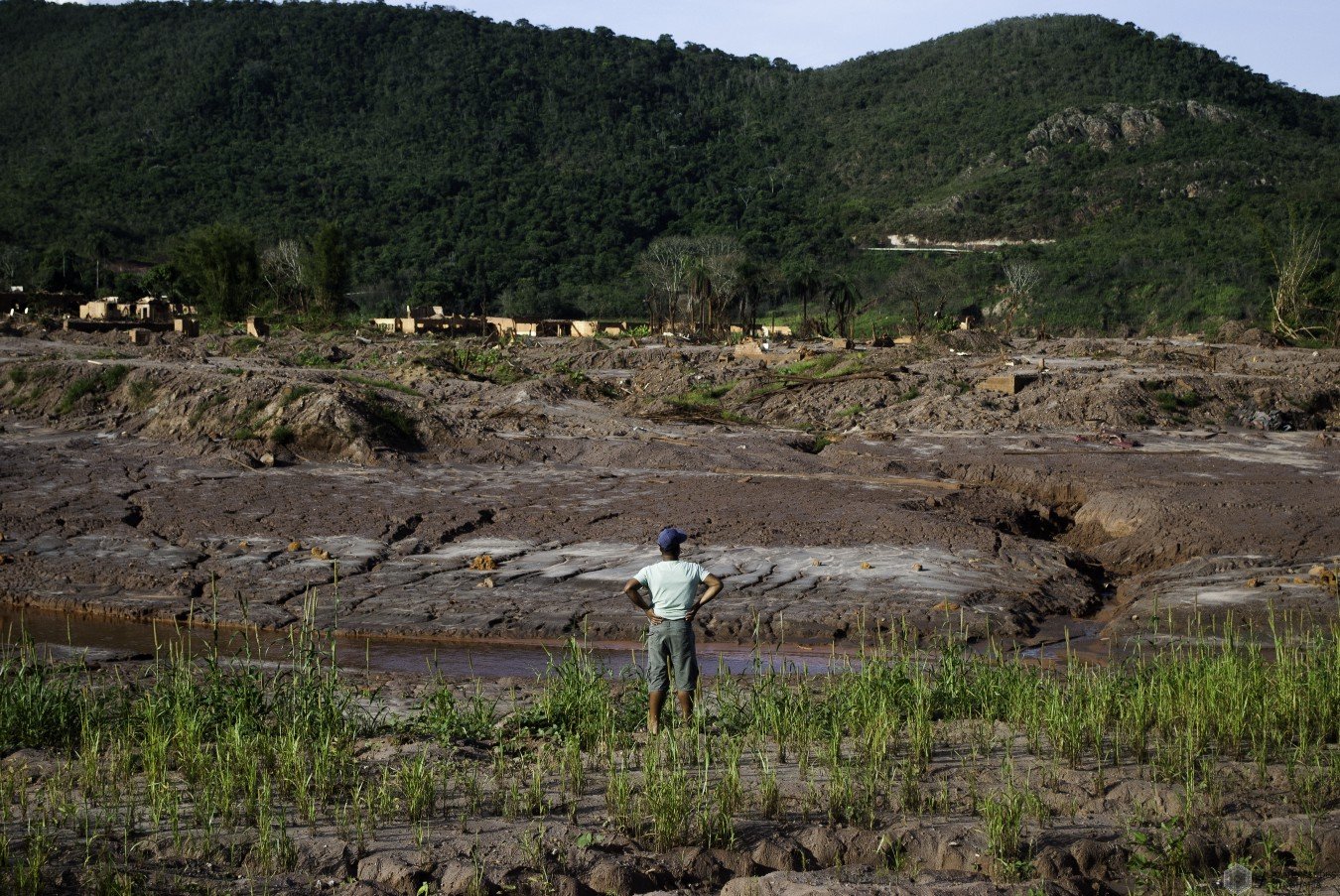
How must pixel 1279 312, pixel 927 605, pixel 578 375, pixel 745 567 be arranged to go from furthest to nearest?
pixel 1279 312 < pixel 578 375 < pixel 745 567 < pixel 927 605

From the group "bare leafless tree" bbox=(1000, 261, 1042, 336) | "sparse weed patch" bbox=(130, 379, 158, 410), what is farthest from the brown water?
"bare leafless tree" bbox=(1000, 261, 1042, 336)

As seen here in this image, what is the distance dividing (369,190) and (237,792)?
280ft

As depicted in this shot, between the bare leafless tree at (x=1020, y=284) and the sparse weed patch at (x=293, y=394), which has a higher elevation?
the bare leafless tree at (x=1020, y=284)

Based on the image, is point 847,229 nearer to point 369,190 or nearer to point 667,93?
→ point 369,190

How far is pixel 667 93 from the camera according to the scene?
11575cm

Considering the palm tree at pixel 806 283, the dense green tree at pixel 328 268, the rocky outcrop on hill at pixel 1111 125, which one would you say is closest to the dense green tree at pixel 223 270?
the dense green tree at pixel 328 268

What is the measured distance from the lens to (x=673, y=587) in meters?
6.09

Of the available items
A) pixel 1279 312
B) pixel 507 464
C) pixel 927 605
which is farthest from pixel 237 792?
pixel 1279 312

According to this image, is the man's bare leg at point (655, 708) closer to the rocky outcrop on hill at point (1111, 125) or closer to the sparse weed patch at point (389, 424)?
the sparse weed patch at point (389, 424)

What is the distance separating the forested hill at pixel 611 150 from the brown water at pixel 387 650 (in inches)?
1792

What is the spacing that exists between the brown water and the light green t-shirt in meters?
1.83

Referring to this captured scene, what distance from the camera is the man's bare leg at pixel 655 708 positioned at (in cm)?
607

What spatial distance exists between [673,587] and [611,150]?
9788 cm

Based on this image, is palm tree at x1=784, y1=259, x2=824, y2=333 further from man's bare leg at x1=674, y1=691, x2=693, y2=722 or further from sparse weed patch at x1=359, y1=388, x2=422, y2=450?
man's bare leg at x1=674, y1=691, x2=693, y2=722
